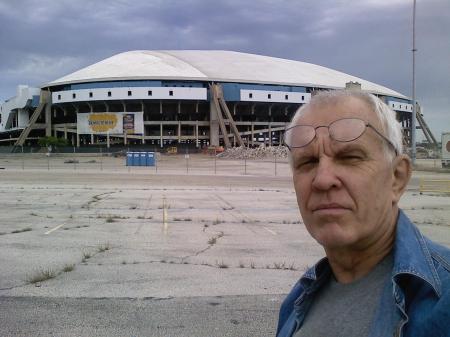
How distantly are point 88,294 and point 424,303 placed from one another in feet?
18.0

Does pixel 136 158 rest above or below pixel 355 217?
below

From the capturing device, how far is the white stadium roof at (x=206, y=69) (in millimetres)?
95269

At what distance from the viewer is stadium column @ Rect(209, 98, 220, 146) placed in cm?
9294

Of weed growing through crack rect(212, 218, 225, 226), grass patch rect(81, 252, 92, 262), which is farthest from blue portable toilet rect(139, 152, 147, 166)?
grass patch rect(81, 252, 92, 262)

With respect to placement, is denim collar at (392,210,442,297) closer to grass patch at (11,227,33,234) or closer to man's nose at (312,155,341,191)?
man's nose at (312,155,341,191)

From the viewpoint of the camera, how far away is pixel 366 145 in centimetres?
168

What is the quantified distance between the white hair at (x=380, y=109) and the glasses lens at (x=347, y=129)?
91mm

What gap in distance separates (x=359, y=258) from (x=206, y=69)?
103 m

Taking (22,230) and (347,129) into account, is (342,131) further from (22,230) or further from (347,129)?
(22,230)

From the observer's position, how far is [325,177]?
1.64 meters

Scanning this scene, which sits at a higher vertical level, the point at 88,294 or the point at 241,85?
the point at 241,85

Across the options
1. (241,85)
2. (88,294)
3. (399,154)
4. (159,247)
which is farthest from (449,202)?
(241,85)

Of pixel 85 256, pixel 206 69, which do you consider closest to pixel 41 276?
pixel 85 256

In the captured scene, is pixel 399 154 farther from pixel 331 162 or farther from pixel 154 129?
pixel 154 129
